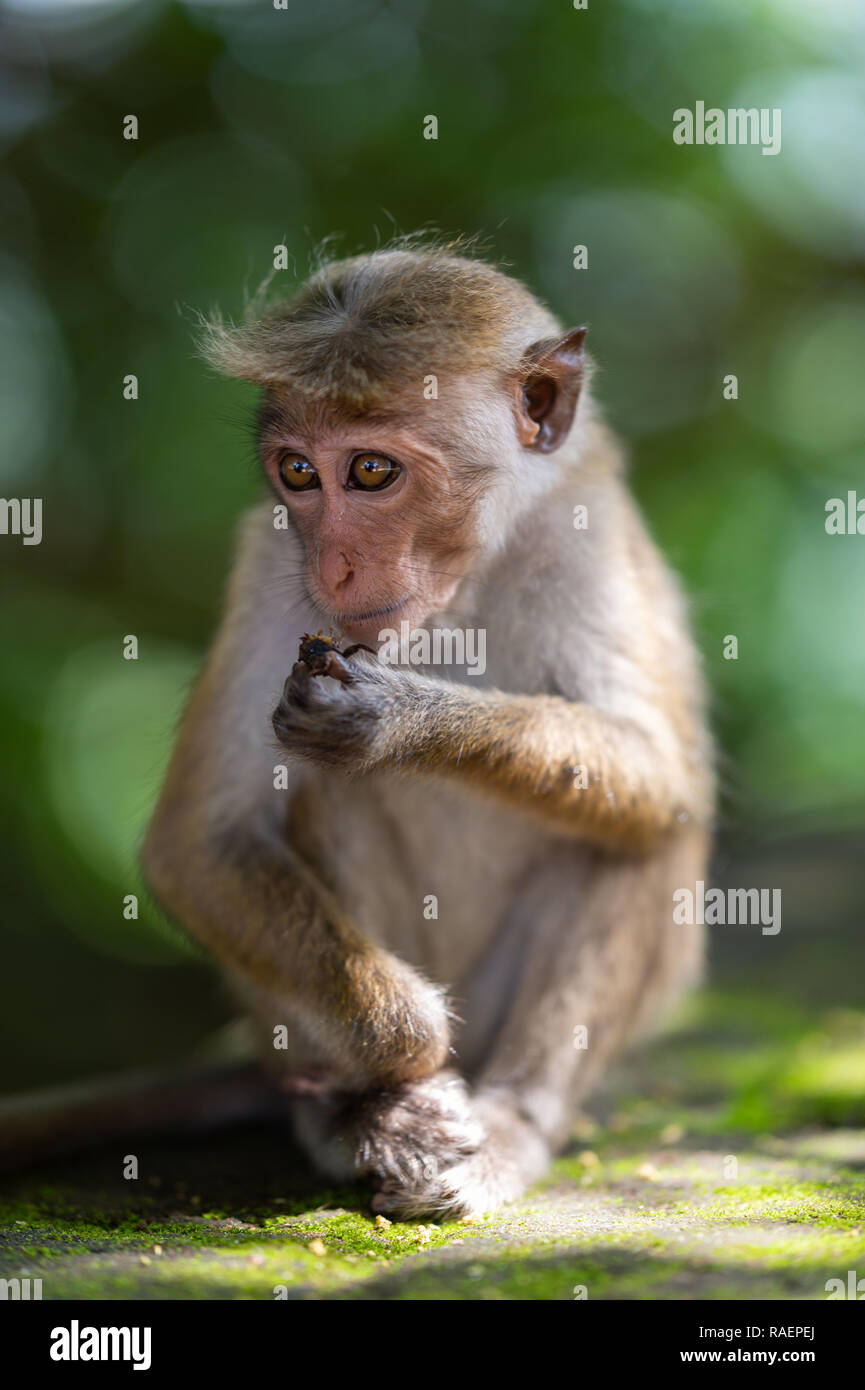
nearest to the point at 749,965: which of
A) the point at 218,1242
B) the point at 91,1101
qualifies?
the point at 91,1101

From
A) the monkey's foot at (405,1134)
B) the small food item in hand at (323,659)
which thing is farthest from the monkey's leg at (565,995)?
the small food item in hand at (323,659)

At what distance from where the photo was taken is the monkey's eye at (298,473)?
461cm

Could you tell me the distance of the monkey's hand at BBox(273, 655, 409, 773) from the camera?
13.6 feet

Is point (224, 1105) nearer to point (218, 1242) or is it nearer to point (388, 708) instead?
point (218, 1242)

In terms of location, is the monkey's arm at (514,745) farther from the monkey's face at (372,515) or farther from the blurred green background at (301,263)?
the blurred green background at (301,263)

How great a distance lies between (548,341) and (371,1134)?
10.9ft

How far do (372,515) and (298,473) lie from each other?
0.39m

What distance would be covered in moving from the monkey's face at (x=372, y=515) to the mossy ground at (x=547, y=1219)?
2.18 m

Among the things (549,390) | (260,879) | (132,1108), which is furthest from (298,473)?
(132,1108)

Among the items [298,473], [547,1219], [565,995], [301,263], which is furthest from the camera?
[301,263]

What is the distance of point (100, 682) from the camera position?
9.93 m

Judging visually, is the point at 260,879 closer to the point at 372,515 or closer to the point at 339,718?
the point at 339,718

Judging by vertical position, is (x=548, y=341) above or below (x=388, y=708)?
above

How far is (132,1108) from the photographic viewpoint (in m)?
5.75
